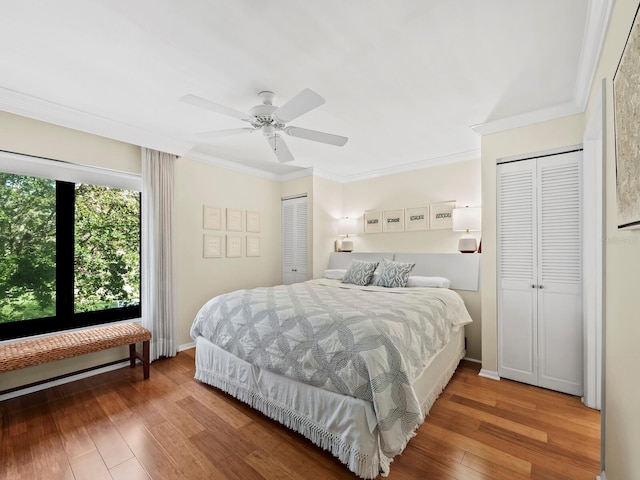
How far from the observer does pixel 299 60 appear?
202 centimetres

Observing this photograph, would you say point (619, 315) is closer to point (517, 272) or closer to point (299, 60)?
point (517, 272)

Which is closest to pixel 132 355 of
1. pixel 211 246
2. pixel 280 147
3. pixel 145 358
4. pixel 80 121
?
pixel 145 358

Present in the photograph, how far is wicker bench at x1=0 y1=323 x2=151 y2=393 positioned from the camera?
7.66 feet

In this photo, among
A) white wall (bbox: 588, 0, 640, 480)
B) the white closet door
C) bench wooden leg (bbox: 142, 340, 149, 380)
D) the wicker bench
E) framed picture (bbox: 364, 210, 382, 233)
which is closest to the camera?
white wall (bbox: 588, 0, 640, 480)

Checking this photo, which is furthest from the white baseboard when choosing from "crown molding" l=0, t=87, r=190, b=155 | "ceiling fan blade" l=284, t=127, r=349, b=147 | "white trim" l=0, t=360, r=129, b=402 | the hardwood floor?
"crown molding" l=0, t=87, r=190, b=155

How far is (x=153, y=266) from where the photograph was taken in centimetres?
344

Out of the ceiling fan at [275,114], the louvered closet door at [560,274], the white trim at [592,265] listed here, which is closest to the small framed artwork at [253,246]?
the ceiling fan at [275,114]

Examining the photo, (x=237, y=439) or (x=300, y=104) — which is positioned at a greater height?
(x=300, y=104)

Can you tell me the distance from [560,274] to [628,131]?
2043 millimetres

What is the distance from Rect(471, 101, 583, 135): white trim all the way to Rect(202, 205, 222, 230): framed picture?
133 inches

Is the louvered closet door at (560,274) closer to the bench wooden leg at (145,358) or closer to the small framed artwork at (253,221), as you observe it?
the small framed artwork at (253,221)

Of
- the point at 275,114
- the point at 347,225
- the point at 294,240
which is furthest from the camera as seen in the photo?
the point at 294,240

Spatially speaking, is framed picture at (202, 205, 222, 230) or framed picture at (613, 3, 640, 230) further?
framed picture at (202, 205, 222, 230)

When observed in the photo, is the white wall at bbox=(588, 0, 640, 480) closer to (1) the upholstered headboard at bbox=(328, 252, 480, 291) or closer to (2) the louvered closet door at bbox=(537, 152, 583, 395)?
(2) the louvered closet door at bbox=(537, 152, 583, 395)
